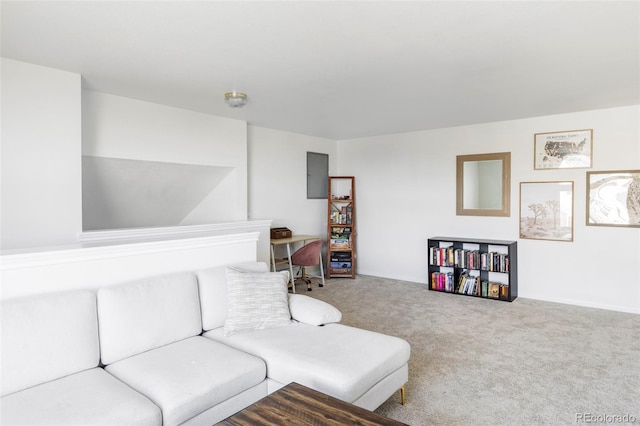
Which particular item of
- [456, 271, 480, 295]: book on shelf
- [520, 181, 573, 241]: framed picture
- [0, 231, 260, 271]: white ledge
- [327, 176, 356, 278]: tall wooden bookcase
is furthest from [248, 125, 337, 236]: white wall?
[520, 181, 573, 241]: framed picture

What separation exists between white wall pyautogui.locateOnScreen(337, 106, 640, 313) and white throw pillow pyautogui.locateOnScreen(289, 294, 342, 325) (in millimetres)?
3359

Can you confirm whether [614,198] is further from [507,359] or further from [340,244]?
Answer: [340,244]

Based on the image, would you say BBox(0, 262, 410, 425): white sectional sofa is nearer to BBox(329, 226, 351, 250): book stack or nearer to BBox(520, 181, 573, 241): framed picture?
BBox(520, 181, 573, 241): framed picture

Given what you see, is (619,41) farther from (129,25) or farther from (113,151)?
(113,151)

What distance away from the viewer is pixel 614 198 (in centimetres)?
434

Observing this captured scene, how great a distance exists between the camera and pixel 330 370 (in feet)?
6.38

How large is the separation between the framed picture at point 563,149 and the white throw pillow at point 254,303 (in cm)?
385

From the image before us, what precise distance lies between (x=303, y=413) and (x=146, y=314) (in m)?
1.15

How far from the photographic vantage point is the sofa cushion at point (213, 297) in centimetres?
254

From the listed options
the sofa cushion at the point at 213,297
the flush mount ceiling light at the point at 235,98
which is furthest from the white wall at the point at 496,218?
the sofa cushion at the point at 213,297

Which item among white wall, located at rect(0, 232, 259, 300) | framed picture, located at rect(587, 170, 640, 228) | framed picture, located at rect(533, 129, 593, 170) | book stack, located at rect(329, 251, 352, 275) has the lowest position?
book stack, located at rect(329, 251, 352, 275)

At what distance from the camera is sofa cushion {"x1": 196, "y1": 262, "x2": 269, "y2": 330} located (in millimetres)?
2535

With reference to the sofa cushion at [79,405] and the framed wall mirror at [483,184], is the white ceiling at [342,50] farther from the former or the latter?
the sofa cushion at [79,405]

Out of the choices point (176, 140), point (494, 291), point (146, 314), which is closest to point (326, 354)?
point (146, 314)
